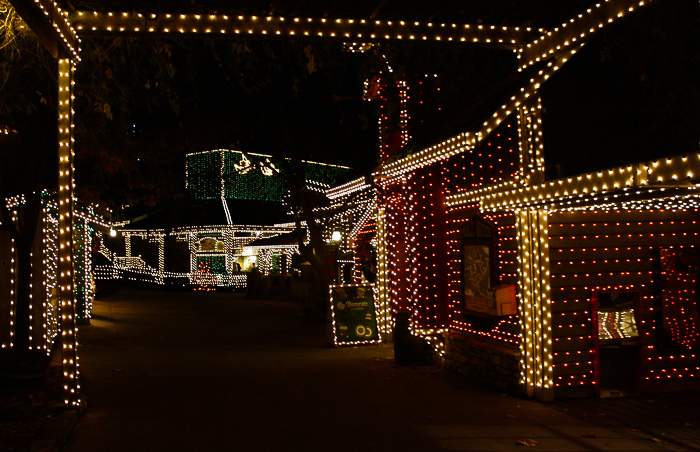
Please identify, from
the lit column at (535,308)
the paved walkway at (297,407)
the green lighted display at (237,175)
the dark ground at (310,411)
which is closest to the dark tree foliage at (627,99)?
the lit column at (535,308)

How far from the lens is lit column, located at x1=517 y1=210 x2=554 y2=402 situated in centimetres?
817

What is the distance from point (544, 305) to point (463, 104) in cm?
432

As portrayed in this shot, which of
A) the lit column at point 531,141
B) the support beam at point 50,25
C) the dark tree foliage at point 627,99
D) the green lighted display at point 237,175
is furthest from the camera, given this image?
the green lighted display at point 237,175

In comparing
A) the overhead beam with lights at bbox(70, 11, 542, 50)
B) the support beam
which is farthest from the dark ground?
the overhead beam with lights at bbox(70, 11, 542, 50)

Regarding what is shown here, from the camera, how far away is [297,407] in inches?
316

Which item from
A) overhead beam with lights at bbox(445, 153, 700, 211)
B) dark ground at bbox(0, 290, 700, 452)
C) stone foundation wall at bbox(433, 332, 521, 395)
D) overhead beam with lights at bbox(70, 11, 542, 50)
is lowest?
dark ground at bbox(0, 290, 700, 452)

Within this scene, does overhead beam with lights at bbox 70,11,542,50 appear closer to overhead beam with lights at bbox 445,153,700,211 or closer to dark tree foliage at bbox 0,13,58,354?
dark tree foliage at bbox 0,13,58,354

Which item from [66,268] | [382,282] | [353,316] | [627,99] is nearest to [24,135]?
[66,268]

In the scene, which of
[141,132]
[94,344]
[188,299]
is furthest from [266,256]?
[94,344]

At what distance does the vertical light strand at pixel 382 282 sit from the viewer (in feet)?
43.8

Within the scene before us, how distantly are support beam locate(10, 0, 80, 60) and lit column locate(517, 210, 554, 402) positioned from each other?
5901 mm

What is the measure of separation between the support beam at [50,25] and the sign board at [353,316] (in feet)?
23.5

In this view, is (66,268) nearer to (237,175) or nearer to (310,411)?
(310,411)

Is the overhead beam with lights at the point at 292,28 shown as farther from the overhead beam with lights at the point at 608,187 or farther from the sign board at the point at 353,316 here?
the sign board at the point at 353,316
